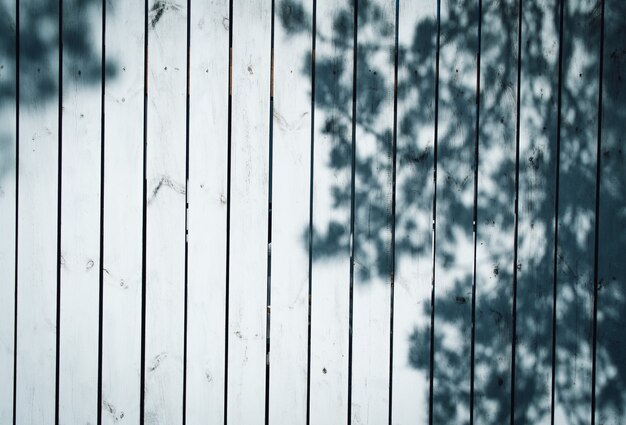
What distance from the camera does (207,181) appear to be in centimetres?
214

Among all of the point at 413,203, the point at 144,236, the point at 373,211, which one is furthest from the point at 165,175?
the point at 413,203

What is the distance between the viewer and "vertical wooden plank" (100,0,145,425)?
6.95 feet

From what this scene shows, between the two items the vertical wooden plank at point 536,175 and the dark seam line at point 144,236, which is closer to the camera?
the dark seam line at point 144,236

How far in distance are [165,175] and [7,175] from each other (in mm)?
740

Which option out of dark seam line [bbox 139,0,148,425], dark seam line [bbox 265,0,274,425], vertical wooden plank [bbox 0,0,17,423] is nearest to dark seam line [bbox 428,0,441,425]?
dark seam line [bbox 265,0,274,425]

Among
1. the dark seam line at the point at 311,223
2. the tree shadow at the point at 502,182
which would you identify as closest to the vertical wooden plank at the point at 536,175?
the tree shadow at the point at 502,182

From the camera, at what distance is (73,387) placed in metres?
2.15

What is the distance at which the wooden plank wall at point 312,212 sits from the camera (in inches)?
83.6

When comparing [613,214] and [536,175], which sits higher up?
[536,175]

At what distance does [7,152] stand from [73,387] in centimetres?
116

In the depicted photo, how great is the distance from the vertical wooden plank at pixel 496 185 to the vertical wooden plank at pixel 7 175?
224 cm

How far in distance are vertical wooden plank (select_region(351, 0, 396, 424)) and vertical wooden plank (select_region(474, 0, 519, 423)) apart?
46 centimetres

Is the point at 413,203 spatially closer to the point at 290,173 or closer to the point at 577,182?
the point at 290,173

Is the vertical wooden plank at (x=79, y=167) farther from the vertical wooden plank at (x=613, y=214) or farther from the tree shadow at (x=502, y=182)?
the vertical wooden plank at (x=613, y=214)
